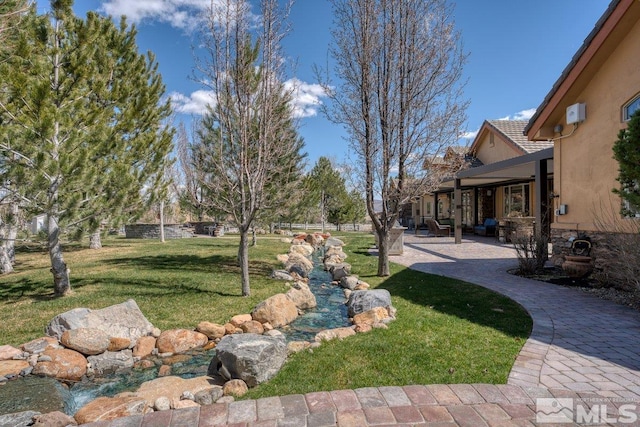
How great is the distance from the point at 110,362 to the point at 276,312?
2.35 m

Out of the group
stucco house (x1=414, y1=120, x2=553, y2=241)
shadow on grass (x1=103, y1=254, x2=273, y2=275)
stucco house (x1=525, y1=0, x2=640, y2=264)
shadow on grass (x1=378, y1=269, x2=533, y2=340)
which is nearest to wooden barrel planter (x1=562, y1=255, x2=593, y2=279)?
stucco house (x1=525, y1=0, x2=640, y2=264)

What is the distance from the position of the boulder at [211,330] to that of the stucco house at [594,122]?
7.38 metres

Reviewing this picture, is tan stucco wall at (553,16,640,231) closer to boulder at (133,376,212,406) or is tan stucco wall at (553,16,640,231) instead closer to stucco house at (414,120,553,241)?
stucco house at (414,120,553,241)

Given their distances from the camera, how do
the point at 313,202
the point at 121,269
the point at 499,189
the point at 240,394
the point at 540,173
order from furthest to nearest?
the point at 313,202 < the point at 499,189 < the point at 540,173 < the point at 121,269 < the point at 240,394

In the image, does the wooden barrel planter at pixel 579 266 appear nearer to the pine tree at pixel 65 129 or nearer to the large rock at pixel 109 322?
the large rock at pixel 109 322

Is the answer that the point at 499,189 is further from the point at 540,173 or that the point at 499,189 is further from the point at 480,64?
the point at 480,64

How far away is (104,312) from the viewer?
5172mm

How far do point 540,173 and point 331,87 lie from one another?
24.2 ft

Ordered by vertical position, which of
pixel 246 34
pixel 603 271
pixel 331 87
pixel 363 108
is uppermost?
pixel 246 34

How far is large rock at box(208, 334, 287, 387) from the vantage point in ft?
11.3

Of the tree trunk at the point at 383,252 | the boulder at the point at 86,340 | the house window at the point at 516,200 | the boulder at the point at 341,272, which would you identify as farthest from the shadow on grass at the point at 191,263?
the house window at the point at 516,200

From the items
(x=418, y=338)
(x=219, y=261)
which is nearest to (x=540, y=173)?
(x=418, y=338)

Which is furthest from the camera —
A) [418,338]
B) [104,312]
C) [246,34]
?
[246,34]

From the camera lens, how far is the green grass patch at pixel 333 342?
334 centimetres
